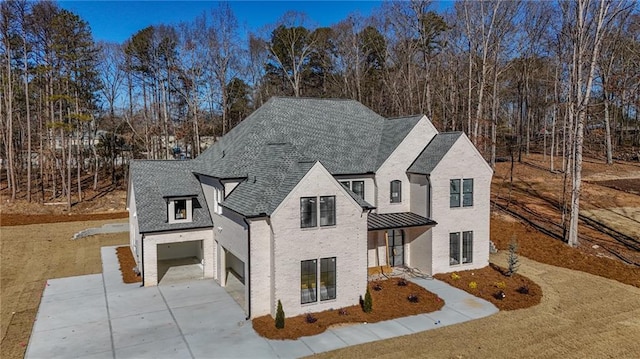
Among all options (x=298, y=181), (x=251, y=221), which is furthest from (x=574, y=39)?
(x=251, y=221)

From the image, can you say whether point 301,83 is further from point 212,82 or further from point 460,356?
point 460,356

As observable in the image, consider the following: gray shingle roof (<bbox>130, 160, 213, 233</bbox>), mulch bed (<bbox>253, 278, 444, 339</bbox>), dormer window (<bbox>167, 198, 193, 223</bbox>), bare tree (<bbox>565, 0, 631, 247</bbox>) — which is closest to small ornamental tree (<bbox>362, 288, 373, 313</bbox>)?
mulch bed (<bbox>253, 278, 444, 339</bbox>)

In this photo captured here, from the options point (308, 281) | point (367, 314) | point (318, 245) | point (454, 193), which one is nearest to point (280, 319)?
point (308, 281)

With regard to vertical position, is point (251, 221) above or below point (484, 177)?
below

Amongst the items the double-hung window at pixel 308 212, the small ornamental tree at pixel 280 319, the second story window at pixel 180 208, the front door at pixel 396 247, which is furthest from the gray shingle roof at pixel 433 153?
the second story window at pixel 180 208

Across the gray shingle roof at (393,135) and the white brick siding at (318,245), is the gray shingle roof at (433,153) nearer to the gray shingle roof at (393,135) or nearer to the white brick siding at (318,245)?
the gray shingle roof at (393,135)

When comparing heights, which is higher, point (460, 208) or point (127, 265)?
point (460, 208)

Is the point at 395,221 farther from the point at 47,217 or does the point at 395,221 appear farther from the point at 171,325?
the point at 47,217
